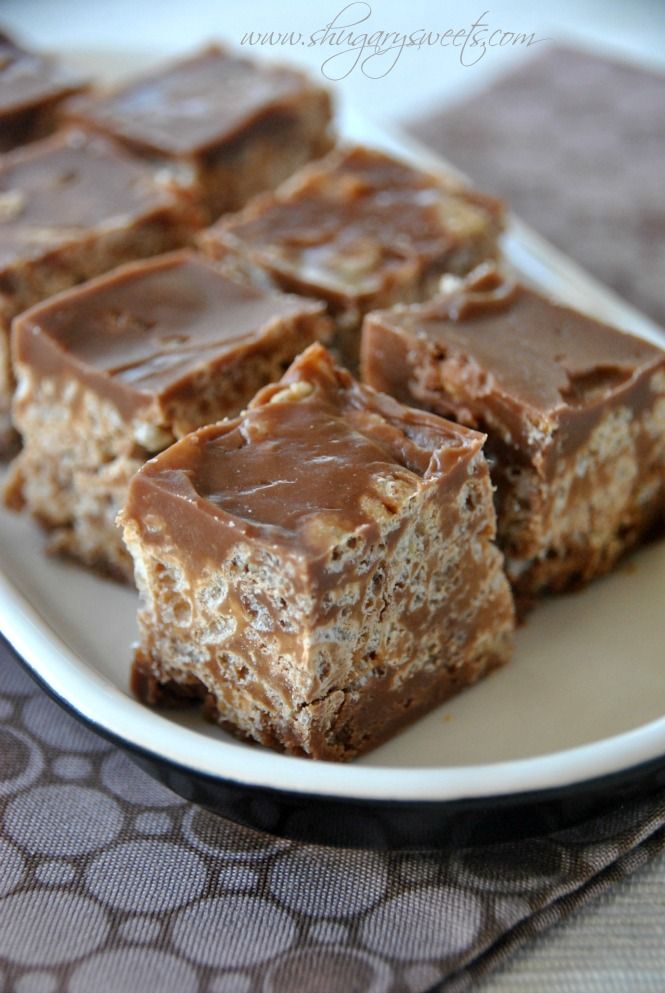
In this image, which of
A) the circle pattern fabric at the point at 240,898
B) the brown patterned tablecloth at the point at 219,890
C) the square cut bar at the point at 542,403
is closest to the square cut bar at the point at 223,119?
the square cut bar at the point at 542,403

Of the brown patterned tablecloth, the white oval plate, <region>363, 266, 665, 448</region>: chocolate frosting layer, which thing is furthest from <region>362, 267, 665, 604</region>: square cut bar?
the brown patterned tablecloth

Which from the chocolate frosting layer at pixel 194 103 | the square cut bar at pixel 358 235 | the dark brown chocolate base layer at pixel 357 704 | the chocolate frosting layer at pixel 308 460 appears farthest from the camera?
the chocolate frosting layer at pixel 194 103

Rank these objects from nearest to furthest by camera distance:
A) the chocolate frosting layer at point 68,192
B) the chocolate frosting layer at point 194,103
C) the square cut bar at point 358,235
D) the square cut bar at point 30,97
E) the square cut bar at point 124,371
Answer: the square cut bar at point 124,371 < the square cut bar at point 358,235 < the chocolate frosting layer at point 68,192 < the chocolate frosting layer at point 194,103 < the square cut bar at point 30,97

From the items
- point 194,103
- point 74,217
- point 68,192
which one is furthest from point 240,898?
point 194,103

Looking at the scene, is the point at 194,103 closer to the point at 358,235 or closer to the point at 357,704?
the point at 358,235

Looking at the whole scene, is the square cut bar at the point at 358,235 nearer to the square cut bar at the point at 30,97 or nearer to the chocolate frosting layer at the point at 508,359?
the chocolate frosting layer at the point at 508,359

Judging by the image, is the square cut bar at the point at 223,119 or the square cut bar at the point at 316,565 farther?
the square cut bar at the point at 223,119

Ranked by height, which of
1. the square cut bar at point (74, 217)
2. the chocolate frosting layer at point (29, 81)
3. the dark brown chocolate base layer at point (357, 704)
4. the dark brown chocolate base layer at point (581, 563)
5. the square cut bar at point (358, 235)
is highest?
the chocolate frosting layer at point (29, 81)
